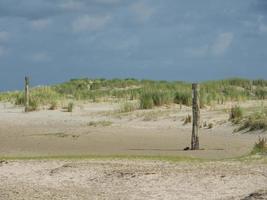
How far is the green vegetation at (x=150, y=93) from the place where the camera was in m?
33.9

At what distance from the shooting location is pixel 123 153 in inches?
736

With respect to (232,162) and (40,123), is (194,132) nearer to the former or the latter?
(232,162)

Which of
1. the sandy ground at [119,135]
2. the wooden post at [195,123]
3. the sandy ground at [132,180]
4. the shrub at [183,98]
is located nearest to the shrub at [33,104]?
the sandy ground at [119,135]

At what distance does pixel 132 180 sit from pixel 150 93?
22.8 meters

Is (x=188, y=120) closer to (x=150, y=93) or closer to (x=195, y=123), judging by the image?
(x=195, y=123)

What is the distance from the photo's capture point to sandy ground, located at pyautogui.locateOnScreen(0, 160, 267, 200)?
11.0 metres

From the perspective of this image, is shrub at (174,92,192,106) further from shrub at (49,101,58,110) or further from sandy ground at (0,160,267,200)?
sandy ground at (0,160,267,200)

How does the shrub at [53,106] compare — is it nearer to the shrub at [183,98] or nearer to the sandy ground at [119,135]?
the sandy ground at [119,135]

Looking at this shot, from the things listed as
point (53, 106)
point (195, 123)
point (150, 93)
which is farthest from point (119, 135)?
point (53, 106)

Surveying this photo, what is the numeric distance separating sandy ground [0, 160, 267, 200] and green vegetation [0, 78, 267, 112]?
18.1 m

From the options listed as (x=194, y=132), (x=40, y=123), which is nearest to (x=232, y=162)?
(x=194, y=132)

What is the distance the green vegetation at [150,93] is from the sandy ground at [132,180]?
1812 cm

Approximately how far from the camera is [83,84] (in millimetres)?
54781

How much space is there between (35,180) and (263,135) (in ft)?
33.0
